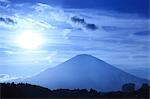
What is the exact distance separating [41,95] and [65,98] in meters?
1.87

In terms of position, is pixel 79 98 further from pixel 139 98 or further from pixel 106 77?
pixel 106 77

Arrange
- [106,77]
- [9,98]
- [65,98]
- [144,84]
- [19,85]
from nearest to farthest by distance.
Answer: [9,98] < [65,98] < [19,85] < [144,84] < [106,77]

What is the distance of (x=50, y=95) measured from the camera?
20.8 meters

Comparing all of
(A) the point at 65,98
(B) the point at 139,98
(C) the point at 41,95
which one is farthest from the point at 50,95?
(B) the point at 139,98

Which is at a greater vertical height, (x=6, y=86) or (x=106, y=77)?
(x=106, y=77)

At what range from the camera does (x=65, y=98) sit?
60.8ft

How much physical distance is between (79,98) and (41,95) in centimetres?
226

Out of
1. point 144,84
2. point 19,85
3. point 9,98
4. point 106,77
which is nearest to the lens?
point 9,98

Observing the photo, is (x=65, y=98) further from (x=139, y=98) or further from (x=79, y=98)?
(x=139, y=98)

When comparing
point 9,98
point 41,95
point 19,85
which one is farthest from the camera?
point 19,85

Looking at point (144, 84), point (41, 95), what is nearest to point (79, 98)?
point (41, 95)

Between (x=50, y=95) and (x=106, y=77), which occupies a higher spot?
(x=106, y=77)

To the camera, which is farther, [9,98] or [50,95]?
[50,95]

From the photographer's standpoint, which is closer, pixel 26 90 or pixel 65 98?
pixel 65 98
